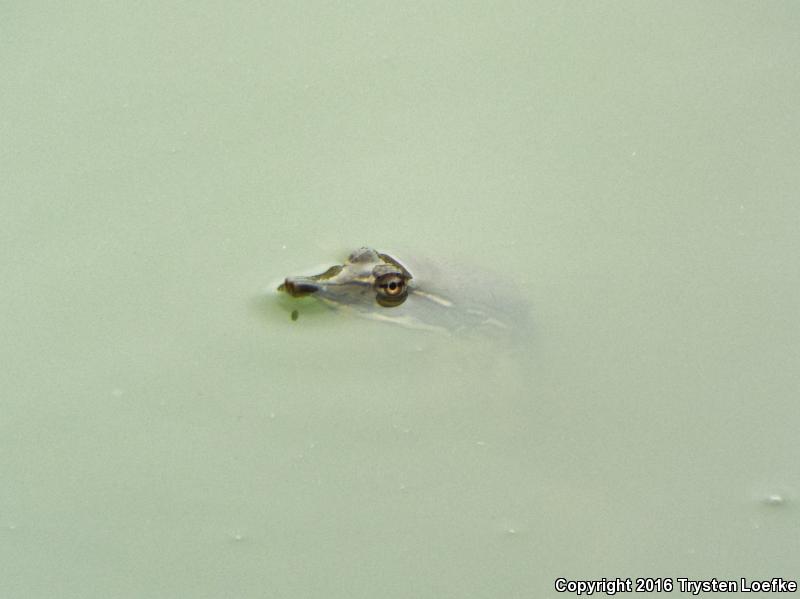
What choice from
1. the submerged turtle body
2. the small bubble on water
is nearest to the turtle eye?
the submerged turtle body

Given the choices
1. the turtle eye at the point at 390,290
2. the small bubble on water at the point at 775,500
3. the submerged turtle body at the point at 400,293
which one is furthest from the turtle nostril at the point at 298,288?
the small bubble on water at the point at 775,500

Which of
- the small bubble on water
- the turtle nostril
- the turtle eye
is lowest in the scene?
the small bubble on water

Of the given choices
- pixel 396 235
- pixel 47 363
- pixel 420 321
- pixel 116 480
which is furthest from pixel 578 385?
pixel 47 363

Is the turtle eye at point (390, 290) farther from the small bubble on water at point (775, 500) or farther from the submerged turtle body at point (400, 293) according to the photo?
the small bubble on water at point (775, 500)

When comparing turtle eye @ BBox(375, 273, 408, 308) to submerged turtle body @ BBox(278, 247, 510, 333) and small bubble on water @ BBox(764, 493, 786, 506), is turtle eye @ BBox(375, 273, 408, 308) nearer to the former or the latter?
submerged turtle body @ BBox(278, 247, 510, 333)

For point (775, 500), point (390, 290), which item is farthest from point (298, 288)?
point (775, 500)

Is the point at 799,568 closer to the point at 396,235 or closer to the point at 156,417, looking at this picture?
the point at 396,235

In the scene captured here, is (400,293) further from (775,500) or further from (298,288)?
(775,500)

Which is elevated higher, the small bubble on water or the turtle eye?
the turtle eye

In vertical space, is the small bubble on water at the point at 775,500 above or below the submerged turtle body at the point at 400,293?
below
